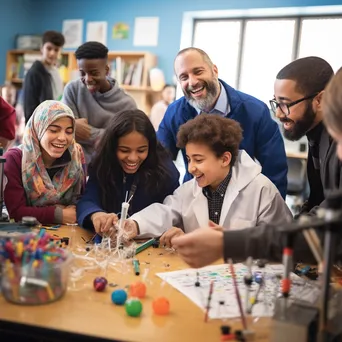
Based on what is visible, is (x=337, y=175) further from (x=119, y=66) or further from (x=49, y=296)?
(x=119, y=66)

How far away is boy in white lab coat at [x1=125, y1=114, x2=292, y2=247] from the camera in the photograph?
1886 mm

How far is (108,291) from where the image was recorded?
4.17ft

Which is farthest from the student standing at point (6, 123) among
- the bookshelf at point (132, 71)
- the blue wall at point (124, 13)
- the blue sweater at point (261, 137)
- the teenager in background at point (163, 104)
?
the blue wall at point (124, 13)

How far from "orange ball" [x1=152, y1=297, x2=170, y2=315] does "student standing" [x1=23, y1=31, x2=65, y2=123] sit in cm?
282

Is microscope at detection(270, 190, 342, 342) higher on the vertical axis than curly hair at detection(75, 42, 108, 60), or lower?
lower

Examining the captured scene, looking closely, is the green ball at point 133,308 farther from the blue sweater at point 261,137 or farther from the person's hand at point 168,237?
the blue sweater at point 261,137

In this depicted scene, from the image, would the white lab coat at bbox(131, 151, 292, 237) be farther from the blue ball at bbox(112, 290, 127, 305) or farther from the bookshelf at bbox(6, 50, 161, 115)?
the bookshelf at bbox(6, 50, 161, 115)

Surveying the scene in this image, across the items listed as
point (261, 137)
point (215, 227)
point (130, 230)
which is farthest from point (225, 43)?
point (215, 227)

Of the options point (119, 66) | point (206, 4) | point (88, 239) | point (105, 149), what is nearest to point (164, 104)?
point (119, 66)

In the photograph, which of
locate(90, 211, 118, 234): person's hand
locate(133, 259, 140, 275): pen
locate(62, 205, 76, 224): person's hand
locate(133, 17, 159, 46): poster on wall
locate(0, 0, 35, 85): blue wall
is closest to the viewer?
locate(133, 259, 140, 275): pen

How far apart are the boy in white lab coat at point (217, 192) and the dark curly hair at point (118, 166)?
0.17 metres

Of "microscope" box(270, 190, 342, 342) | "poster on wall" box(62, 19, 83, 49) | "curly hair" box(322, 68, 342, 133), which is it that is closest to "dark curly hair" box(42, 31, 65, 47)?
"poster on wall" box(62, 19, 83, 49)

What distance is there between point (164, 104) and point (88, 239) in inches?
157

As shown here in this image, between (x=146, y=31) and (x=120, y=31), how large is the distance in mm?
377
